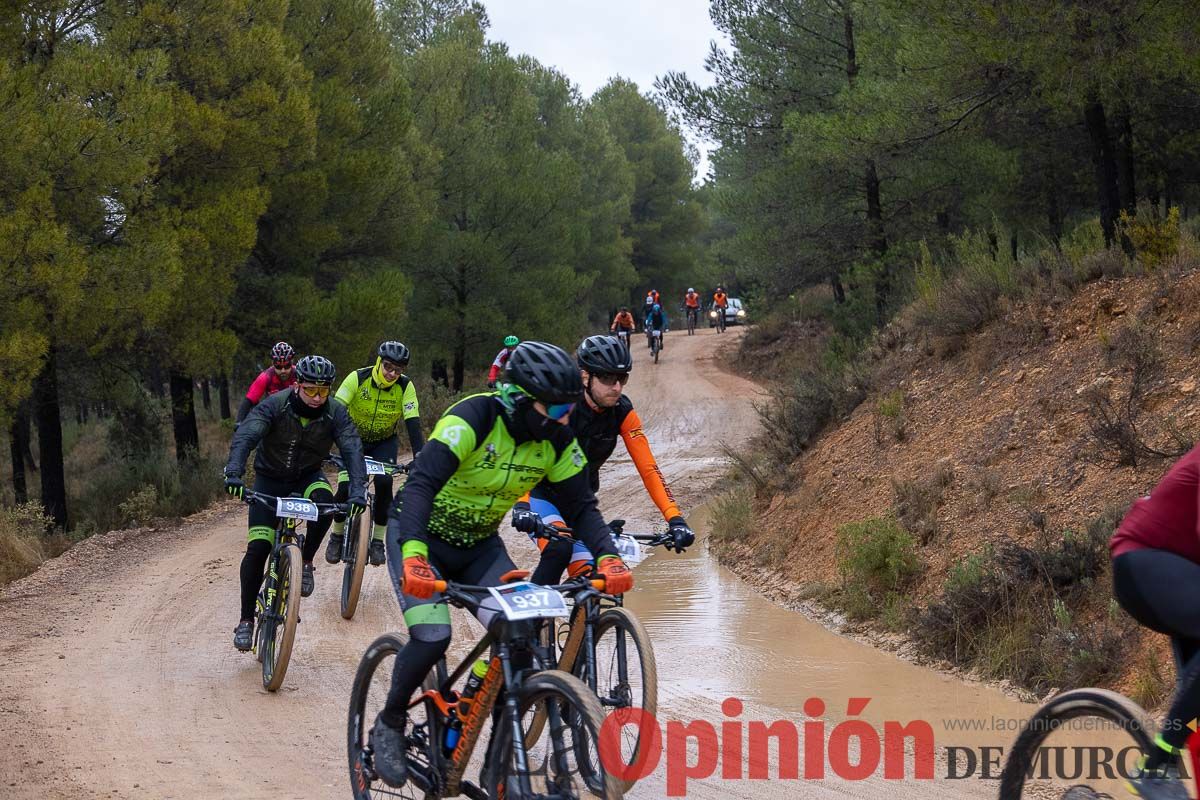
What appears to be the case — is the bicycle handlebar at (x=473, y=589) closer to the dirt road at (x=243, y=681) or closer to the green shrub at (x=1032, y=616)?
the dirt road at (x=243, y=681)

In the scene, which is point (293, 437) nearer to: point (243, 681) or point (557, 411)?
point (243, 681)

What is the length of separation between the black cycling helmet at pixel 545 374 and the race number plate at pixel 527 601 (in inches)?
31.3

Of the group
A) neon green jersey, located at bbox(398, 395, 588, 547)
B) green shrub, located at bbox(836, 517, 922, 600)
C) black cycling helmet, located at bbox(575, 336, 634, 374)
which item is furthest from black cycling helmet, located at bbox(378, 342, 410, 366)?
neon green jersey, located at bbox(398, 395, 588, 547)

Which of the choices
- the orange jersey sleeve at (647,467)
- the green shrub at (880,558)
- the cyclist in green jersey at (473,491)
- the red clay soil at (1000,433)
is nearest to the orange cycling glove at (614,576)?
the cyclist in green jersey at (473,491)

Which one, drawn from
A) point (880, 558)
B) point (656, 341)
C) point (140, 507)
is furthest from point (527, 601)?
point (656, 341)

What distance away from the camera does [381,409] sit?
11469mm

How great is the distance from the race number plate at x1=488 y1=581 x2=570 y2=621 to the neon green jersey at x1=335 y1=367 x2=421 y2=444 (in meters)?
6.61

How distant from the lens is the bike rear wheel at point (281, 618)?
8117 mm

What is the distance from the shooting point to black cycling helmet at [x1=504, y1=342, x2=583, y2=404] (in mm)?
5051

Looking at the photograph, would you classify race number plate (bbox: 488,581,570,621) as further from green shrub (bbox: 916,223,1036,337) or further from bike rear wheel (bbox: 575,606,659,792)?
green shrub (bbox: 916,223,1036,337)

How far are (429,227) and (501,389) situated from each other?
26632 millimetres

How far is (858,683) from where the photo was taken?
839cm

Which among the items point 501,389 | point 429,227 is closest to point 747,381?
point 429,227

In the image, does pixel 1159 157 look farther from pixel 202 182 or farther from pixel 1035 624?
pixel 202 182
